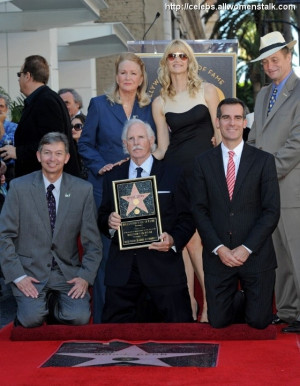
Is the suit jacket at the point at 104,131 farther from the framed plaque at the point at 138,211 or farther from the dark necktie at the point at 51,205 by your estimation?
the framed plaque at the point at 138,211

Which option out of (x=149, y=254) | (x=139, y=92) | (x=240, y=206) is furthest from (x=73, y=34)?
(x=240, y=206)

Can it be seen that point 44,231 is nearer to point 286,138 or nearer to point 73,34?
point 286,138

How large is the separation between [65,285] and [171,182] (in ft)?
3.89

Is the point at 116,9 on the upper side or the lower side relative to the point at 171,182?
upper

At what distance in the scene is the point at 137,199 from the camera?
6.80 m

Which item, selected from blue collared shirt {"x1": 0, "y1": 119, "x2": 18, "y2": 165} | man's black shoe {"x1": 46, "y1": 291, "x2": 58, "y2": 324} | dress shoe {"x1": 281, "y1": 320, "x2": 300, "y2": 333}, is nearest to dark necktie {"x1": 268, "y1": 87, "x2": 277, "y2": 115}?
dress shoe {"x1": 281, "y1": 320, "x2": 300, "y2": 333}

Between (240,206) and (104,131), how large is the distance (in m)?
1.55

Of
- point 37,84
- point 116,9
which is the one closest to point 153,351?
point 37,84

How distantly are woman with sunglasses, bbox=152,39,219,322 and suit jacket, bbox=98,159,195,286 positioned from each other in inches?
9.3

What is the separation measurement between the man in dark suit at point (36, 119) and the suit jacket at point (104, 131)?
11.7 inches

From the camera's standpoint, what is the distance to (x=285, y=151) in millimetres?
6840

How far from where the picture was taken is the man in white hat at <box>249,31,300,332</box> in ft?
22.6

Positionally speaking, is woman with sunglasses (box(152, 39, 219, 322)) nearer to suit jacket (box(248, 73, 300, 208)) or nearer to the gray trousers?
suit jacket (box(248, 73, 300, 208))

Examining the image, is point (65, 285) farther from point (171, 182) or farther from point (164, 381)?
point (164, 381)
